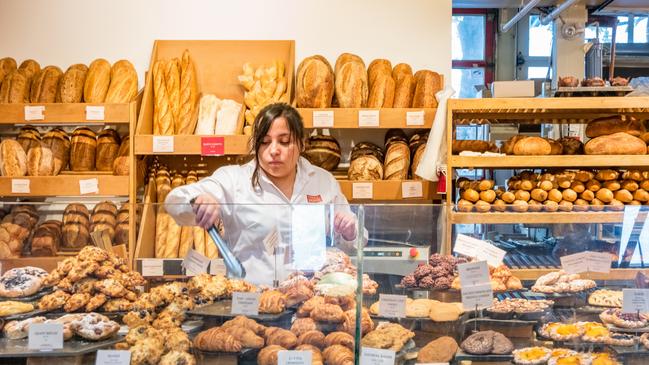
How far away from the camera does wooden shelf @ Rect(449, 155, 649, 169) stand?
3.43 meters

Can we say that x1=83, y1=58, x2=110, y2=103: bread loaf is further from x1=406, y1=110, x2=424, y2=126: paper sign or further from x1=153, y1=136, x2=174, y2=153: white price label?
x1=406, y1=110, x2=424, y2=126: paper sign

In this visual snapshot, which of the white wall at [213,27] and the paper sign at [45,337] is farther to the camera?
Result: the white wall at [213,27]

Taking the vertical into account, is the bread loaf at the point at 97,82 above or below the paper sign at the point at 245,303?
above

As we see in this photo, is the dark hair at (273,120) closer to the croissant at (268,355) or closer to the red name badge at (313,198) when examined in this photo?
the red name badge at (313,198)

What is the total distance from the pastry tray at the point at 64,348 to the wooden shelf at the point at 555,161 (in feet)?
6.93

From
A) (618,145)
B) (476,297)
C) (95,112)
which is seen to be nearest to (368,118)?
(618,145)

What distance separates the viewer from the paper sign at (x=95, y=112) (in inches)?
138

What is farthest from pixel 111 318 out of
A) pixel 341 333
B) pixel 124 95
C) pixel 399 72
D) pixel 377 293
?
pixel 399 72

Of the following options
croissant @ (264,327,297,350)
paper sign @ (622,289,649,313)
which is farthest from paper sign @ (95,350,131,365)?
paper sign @ (622,289,649,313)

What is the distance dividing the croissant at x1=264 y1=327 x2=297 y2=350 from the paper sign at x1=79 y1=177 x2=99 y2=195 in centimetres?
195

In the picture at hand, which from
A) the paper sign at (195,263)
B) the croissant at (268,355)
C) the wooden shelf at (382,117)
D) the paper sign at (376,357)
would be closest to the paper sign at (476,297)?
the paper sign at (376,357)

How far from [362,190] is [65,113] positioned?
5.28ft

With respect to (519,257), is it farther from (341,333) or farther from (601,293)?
(341,333)

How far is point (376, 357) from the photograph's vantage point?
1803 millimetres
